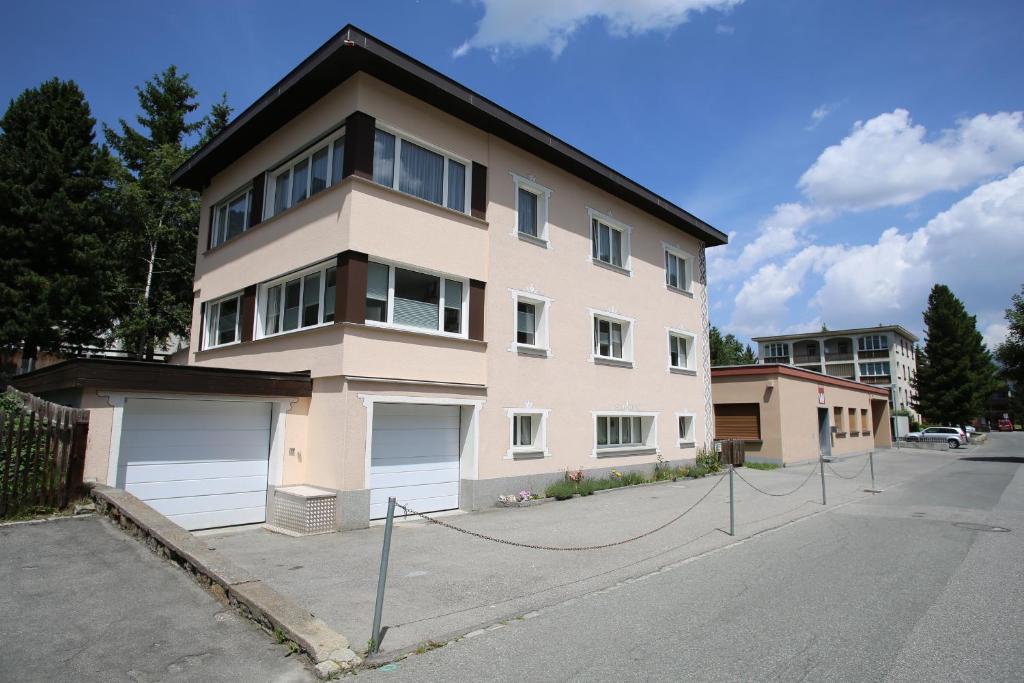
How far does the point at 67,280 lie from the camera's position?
2144 cm

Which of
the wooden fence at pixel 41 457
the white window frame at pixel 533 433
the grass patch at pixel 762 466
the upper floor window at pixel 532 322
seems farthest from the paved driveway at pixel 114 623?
the grass patch at pixel 762 466

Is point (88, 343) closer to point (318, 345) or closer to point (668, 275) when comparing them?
point (318, 345)

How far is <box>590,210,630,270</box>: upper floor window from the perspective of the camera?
17.3 meters

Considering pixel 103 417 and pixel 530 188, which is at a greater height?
pixel 530 188

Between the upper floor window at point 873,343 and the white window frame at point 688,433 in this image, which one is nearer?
the white window frame at point 688,433

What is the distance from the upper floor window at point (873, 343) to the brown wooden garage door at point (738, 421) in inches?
2033

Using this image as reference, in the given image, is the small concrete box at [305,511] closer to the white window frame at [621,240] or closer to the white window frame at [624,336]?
the white window frame at [624,336]

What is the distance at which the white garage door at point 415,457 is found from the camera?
11.2 m

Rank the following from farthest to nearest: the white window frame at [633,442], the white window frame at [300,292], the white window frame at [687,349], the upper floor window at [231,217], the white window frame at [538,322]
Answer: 1. the white window frame at [687,349]
2. the white window frame at [633,442]
3. the upper floor window at [231,217]
4. the white window frame at [538,322]
5. the white window frame at [300,292]

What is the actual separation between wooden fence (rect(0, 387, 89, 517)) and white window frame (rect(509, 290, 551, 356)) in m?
8.44

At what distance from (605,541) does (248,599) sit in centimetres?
567

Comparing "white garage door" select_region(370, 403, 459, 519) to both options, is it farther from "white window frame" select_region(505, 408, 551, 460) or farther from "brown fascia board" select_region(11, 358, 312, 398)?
"brown fascia board" select_region(11, 358, 312, 398)

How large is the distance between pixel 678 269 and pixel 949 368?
49.2 m

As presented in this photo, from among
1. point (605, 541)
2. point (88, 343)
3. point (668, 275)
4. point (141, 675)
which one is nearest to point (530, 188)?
point (668, 275)
